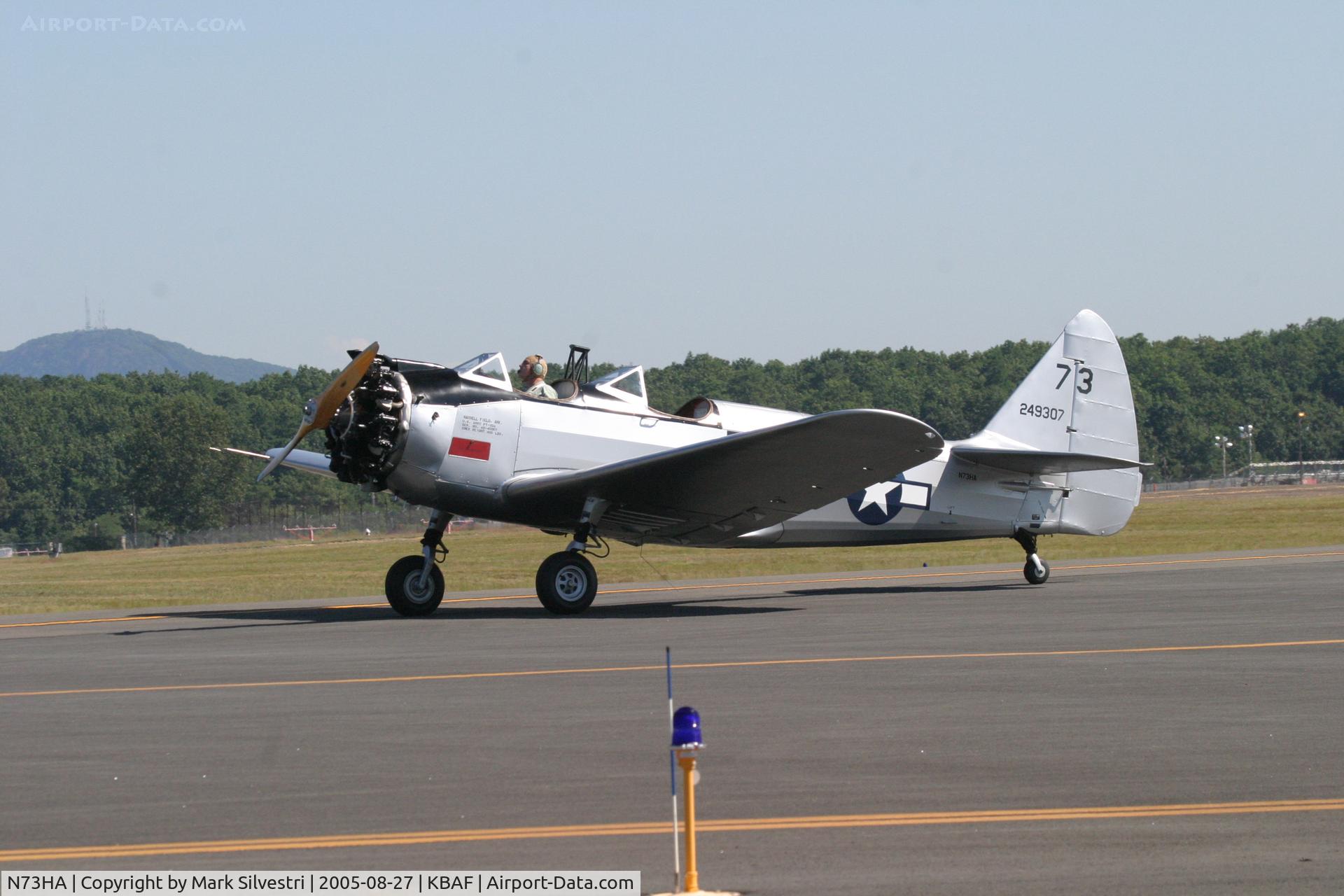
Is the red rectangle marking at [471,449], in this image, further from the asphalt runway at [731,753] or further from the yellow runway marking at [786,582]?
the yellow runway marking at [786,582]

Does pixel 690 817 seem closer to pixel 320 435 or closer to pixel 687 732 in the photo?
pixel 687 732

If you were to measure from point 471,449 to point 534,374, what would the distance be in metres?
1.53

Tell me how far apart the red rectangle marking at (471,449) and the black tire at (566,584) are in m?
1.42

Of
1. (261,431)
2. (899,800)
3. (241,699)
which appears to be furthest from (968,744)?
(261,431)

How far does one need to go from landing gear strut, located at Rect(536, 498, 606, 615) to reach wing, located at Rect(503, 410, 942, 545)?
0.29 meters

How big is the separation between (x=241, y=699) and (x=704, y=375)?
139119 millimetres

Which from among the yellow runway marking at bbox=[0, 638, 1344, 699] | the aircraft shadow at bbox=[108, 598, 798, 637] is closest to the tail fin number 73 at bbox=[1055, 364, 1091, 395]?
the aircraft shadow at bbox=[108, 598, 798, 637]

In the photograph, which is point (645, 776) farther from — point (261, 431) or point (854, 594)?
point (261, 431)

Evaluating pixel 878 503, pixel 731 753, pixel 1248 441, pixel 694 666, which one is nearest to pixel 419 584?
pixel 694 666

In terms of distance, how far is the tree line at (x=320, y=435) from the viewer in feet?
333

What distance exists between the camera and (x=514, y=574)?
27094 millimetres

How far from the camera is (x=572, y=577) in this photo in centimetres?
1571

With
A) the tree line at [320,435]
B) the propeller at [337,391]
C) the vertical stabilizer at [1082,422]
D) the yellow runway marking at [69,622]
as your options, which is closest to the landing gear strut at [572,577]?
the propeller at [337,391]

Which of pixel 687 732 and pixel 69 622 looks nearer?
pixel 687 732
